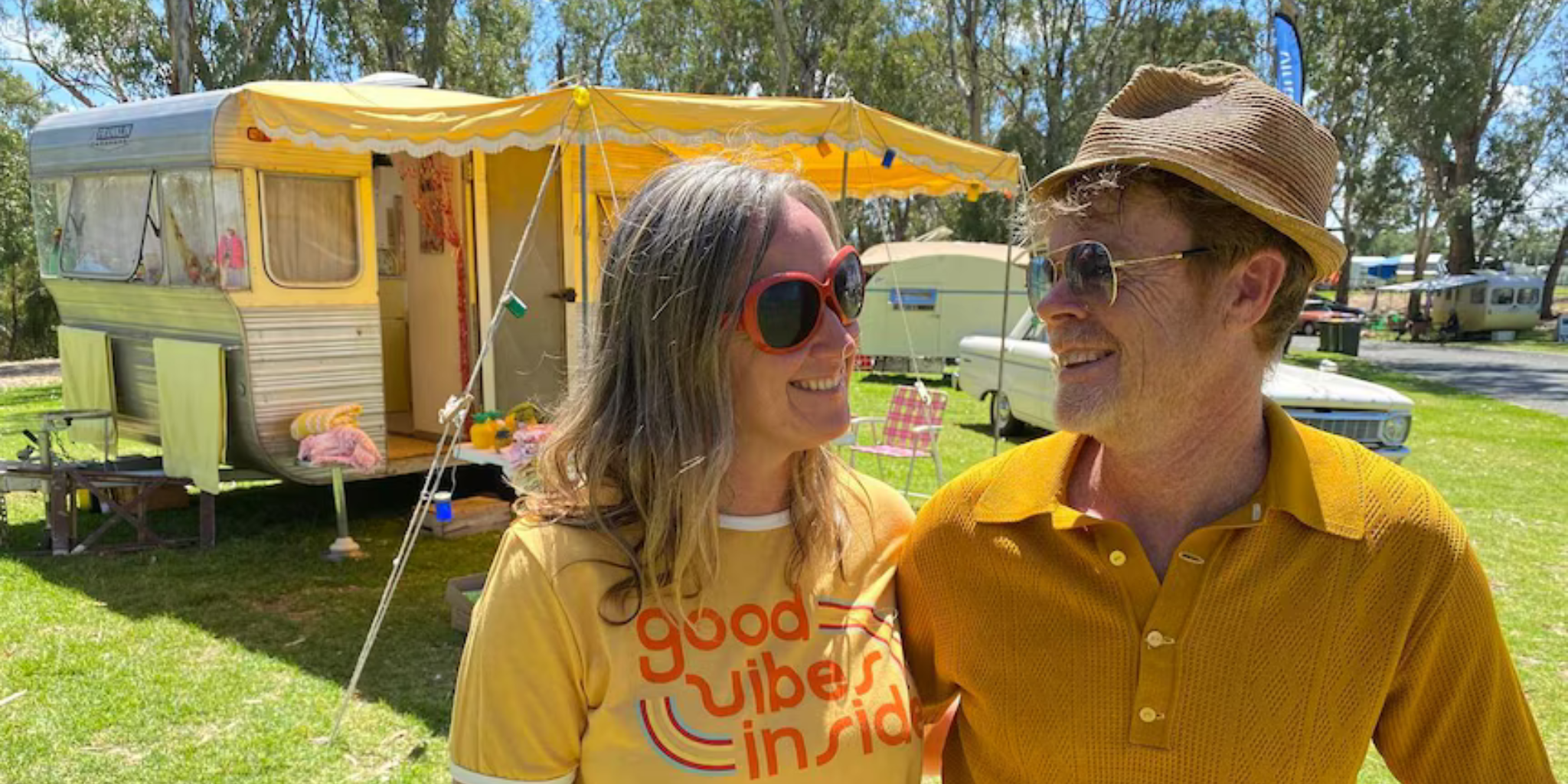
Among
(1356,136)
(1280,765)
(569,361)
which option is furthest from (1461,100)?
(1280,765)

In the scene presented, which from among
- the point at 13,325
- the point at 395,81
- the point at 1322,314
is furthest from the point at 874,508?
the point at 1322,314

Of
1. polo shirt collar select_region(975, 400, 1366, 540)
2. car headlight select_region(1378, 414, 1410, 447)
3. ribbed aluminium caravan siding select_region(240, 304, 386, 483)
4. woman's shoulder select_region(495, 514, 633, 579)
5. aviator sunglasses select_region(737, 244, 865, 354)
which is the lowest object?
car headlight select_region(1378, 414, 1410, 447)

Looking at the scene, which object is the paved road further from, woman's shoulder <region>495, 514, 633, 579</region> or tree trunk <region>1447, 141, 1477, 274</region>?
woman's shoulder <region>495, 514, 633, 579</region>

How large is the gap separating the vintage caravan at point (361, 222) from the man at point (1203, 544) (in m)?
3.69

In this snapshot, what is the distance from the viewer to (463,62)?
27.5 meters

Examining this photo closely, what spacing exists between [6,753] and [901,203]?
3069cm

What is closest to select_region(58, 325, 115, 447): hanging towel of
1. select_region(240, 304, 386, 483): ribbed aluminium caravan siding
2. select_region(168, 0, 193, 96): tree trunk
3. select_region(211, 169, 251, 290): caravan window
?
select_region(240, 304, 386, 483): ribbed aluminium caravan siding

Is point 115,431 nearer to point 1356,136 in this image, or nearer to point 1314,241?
point 1314,241

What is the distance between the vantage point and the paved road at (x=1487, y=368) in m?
17.6

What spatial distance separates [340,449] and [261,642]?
5.28ft

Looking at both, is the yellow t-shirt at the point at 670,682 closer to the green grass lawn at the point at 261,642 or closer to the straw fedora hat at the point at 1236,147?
the straw fedora hat at the point at 1236,147

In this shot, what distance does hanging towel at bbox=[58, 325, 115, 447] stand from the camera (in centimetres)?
770

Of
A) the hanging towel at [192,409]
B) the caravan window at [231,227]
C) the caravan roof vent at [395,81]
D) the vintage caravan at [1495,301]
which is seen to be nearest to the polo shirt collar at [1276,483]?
the caravan window at [231,227]

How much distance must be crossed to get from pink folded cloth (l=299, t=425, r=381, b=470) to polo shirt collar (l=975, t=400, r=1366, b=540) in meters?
5.71
